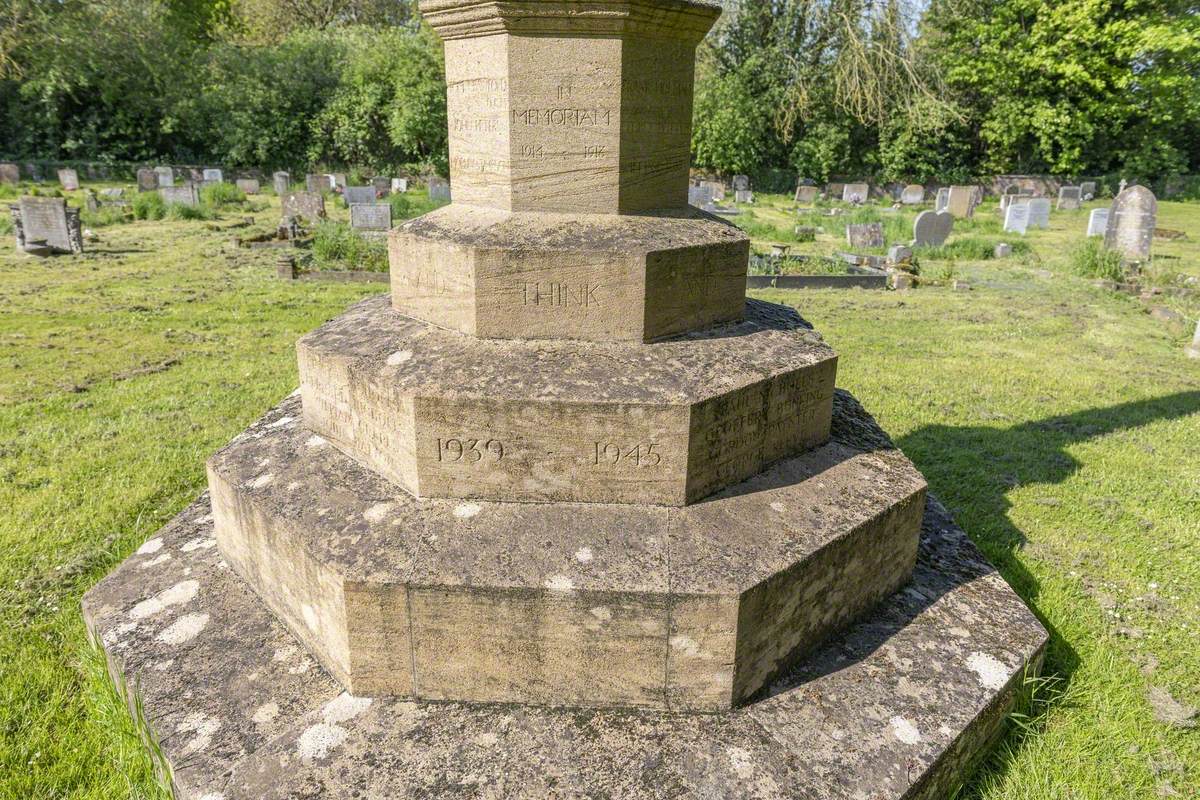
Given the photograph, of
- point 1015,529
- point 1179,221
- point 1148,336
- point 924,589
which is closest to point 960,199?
point 1179,221

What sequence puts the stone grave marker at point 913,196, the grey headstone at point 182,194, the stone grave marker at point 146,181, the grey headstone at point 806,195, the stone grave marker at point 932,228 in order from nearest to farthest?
the stone grave marker at point 932,228 < the grey headstone at point 182,194 < the stone grave marker at point 146,181 < the stone grave marker at point 913,196 < the grey headstone at point 806,195

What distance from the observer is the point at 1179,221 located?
909 inches

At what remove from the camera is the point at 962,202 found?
23.5 metres

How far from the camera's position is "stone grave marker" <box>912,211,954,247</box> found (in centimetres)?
1625

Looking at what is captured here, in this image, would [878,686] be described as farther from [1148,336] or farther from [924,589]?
[1148,336]

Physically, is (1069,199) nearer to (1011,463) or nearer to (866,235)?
(866,235)

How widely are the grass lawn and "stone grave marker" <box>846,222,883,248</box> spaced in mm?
4421

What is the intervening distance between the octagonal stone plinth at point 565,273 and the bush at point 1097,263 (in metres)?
13.2

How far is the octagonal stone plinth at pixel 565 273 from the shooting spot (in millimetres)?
2904

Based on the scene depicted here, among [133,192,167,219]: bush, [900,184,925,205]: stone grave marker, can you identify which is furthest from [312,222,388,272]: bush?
[900,184,925,205]: stone grave marker

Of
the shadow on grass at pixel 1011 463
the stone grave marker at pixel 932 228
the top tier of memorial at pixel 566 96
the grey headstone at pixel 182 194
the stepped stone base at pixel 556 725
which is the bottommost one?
the shadow on grass at pixel 1011 463

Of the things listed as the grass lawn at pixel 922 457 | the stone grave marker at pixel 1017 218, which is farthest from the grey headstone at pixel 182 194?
the stone grave marker at pixel 1017 218

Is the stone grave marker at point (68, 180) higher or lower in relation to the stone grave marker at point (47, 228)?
higher

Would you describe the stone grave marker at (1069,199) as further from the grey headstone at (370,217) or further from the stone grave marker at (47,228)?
the stone grave marker at (47,228)
